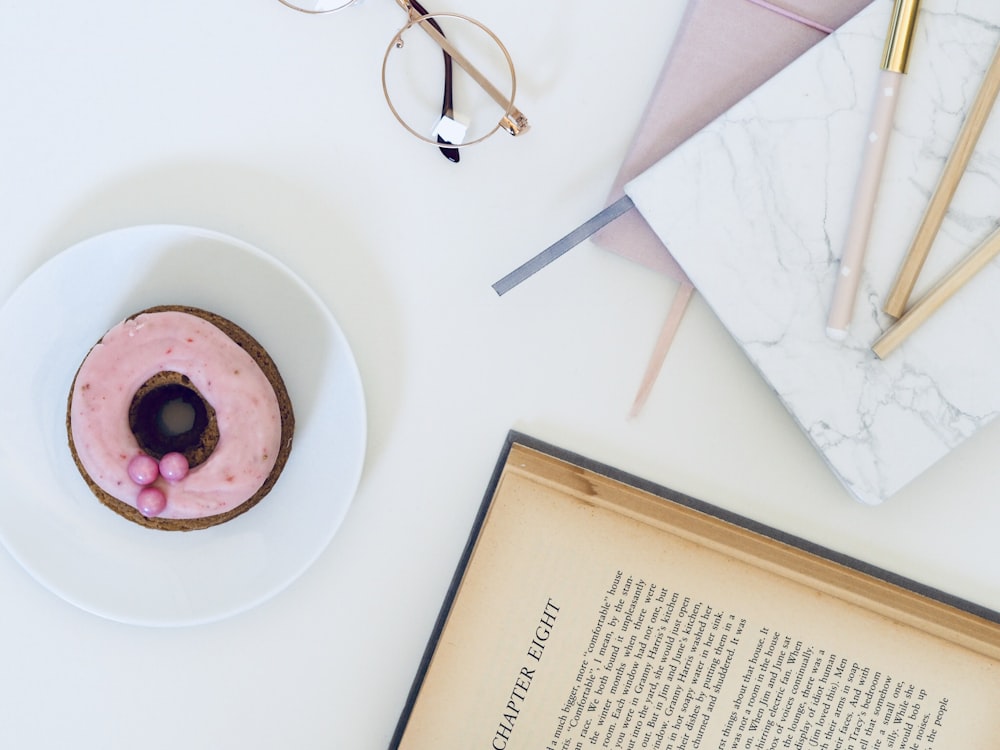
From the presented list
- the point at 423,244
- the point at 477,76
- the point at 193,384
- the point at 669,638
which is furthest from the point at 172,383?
the point at 669,638

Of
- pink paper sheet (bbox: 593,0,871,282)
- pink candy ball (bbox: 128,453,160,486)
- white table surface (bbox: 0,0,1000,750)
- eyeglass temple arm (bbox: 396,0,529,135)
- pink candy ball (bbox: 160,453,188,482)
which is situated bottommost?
pink candy ball (bbox: 128,453,160,486)

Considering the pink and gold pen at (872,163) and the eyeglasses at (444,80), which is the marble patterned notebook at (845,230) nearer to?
the pink and gold pen at (872,163)

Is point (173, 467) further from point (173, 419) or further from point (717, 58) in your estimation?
point (717, 58)

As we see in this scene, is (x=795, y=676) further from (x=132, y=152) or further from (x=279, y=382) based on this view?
(x=132, y=152)

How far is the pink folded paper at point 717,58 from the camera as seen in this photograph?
0.53 meters

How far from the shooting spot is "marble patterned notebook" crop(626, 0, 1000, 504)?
1.70ft

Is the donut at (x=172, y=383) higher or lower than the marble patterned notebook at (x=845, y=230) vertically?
lower

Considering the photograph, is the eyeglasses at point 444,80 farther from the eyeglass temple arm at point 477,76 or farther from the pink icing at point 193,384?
the pink icing at point 193,384

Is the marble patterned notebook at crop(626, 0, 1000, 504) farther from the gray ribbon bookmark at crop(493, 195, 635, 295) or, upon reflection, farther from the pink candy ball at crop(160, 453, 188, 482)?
the pink candy ball at crop(160, 453, 188, 482)

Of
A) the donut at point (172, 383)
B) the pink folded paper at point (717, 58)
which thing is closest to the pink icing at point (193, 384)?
the donut at point (172, 383)

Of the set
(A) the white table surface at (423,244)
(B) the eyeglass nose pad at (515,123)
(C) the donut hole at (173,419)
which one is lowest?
(C) the donut hole at (173,419)

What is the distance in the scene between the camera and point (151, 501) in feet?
1.67

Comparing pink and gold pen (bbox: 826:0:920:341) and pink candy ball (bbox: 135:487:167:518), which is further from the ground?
pink and gold pen (bbox: 826:0:920:341)

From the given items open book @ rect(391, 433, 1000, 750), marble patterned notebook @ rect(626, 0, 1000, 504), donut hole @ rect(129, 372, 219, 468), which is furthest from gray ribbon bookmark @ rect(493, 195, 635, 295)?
donut hole @ rect(129, 372, 219, 468)
